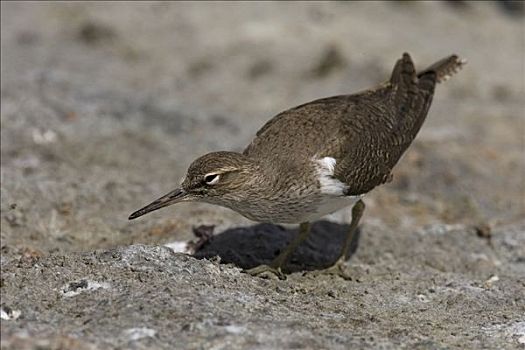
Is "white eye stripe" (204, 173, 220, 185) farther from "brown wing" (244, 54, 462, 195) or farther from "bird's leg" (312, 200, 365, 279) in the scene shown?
"bird's leg" (312, 200, 365, 279)

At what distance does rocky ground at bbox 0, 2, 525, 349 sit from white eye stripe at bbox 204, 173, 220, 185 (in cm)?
58

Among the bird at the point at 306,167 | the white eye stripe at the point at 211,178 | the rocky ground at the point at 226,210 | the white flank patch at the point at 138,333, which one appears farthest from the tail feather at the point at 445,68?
the white flank patch at the point at 138,333

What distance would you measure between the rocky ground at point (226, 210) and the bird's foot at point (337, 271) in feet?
0.43

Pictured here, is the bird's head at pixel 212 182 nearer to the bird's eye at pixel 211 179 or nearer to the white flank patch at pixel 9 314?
the bird's eye at pixel 211 179

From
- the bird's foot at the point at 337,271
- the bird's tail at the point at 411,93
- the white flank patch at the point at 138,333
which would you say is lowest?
the white flank patch at the point at 138,333

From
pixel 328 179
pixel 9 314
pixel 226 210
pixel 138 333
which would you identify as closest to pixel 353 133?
pixel 328 179

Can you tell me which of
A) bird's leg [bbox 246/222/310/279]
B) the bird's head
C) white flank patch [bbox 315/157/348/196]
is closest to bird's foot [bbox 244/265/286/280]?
bird's leg [bbox 246/222/310/279]

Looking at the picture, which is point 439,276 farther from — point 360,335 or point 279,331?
point 279,331

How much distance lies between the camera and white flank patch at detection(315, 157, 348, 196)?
252 inches

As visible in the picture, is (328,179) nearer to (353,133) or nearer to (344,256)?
(353,133)

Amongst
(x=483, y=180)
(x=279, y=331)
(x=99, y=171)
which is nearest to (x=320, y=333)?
(x=279, y=331)

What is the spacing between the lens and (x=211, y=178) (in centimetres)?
617

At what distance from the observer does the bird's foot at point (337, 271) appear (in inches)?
268

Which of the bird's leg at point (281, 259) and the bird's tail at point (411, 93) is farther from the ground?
the bird's tail at point (411, 93)
